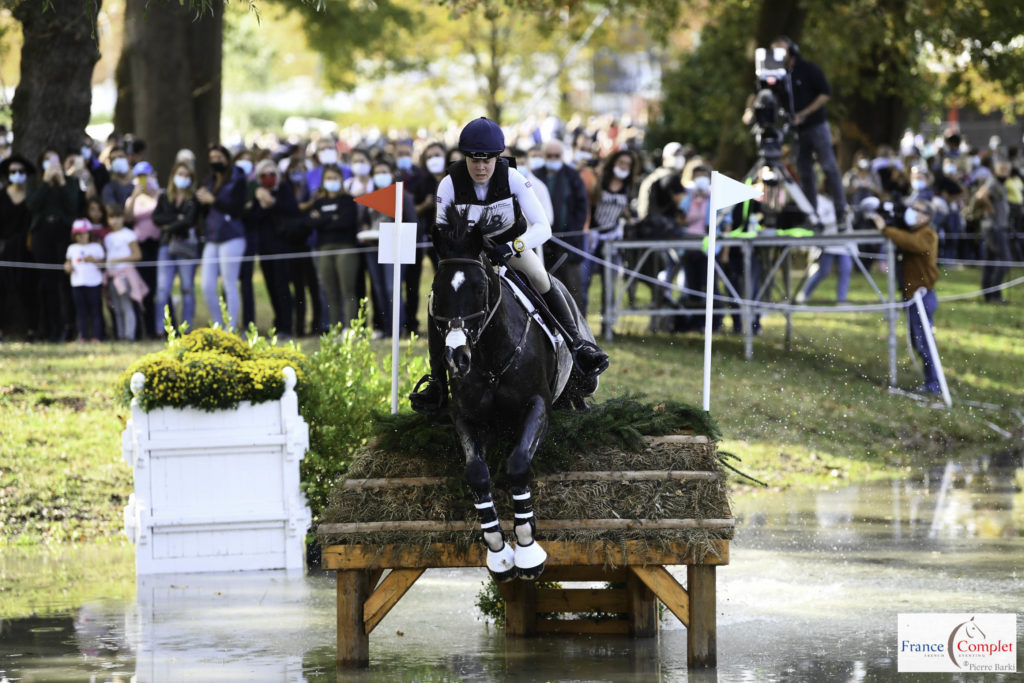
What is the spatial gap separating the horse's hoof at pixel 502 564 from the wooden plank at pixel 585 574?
115cm

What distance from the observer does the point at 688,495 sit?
Answer: 820cm

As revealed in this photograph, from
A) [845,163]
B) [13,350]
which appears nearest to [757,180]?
[13,350]

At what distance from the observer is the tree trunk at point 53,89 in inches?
771

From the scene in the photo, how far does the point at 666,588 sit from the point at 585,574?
3.42 ft

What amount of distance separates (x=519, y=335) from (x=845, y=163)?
26.5 m

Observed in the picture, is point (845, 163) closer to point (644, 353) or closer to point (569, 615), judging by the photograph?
point (644, 353)

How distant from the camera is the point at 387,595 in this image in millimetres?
8266

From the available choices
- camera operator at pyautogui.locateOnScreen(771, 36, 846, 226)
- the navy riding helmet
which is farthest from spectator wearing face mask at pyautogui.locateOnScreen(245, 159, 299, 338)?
the navy riding helmet

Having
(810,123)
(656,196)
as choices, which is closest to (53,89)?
(656,196)

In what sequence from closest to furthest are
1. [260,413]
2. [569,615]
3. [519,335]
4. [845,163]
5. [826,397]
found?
[519,335] → [569,615] → [260,413] → [826,397] → [845,163]

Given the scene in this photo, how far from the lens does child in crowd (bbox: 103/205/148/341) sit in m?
18.4

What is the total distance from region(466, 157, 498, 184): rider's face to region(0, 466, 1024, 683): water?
272cm

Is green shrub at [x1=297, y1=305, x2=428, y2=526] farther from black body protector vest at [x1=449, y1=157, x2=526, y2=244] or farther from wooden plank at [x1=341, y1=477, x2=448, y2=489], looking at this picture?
black body protector vest at [x1=449, y1=157, x2=526, y2=244]

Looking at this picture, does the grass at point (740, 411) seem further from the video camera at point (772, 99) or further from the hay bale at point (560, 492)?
the hay bale at point (560, 492)
